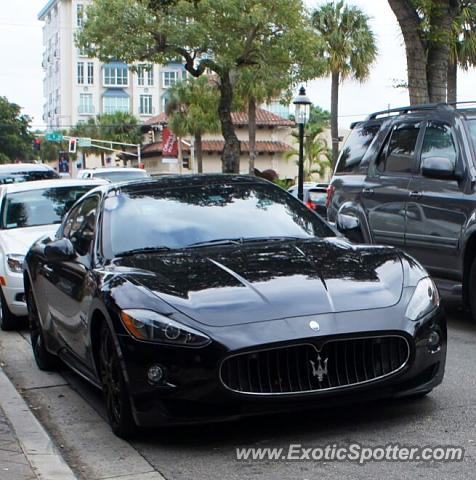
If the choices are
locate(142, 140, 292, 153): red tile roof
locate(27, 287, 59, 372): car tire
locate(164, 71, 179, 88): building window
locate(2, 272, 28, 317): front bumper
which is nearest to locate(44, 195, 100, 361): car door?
locate(27, 287, 59, 372): car tire

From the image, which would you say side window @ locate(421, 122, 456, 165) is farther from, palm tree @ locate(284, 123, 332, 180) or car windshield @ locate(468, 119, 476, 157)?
palm tree @ locate(284, 123, 332, 180)

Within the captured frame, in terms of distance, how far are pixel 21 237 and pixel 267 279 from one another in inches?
229

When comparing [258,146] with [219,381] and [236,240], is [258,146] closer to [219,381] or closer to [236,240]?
[236,240]

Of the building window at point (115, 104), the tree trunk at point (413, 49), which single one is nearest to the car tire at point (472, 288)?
the tree trunk at point (413, 49)

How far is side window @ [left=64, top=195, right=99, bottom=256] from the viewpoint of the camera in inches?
261

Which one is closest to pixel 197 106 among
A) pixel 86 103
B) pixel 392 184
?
pixel 392 184

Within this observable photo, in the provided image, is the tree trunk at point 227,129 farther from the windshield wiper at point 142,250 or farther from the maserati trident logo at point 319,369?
the maserati trident logo at point 319,369

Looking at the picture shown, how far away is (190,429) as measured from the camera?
5.62 meters

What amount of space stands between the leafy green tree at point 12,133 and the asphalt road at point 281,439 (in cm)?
9878

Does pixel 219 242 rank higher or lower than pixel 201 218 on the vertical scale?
lower

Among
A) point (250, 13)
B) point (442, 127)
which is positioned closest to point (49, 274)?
point (442, 127)

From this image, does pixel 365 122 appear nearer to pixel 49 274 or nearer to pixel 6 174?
pixel 49 274

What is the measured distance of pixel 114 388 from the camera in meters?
5.53

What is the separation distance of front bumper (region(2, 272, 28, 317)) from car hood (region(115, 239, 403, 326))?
167 inches
